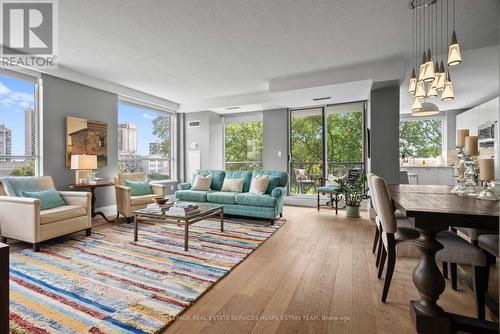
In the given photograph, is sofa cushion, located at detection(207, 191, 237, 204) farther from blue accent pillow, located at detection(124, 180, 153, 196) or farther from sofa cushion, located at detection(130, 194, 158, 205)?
blue accent pillow, located at detection(124, 180, 153, 196)

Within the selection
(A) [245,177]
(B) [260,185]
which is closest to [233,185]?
(A) [245,177]

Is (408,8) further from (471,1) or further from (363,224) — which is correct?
(363,224)

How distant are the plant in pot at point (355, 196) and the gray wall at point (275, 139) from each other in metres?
1.88

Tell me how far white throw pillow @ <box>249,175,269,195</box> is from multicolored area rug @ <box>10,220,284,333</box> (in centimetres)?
103

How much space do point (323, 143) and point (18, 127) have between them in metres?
5.80

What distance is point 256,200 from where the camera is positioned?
14.1ft

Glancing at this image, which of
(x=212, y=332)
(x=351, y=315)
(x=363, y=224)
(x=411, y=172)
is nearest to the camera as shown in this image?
(x=212, y=332)

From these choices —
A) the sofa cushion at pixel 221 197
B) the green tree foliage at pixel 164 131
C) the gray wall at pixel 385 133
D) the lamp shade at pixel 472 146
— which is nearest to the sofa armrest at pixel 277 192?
the sofa cushion at pixel 221 197

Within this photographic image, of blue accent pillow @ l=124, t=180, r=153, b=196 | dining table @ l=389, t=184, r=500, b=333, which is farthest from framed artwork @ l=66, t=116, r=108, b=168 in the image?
dining table @ l=389, t=184, r=500, b=333

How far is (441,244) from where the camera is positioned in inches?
65.6

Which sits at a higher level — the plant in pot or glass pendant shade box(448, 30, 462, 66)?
glass pendant shade box(448, 30, 462, 66)

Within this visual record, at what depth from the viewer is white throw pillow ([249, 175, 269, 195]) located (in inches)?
180

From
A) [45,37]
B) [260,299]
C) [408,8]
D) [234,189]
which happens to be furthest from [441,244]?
[45,37]

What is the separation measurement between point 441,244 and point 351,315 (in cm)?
76
